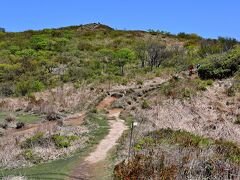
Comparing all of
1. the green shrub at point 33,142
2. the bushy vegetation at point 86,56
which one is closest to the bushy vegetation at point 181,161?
the green shrub at point 33,142

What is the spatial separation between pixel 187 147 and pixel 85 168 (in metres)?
3.39

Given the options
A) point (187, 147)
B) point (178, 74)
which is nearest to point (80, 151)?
point (187, 147)

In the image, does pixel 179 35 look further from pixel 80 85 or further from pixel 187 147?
pixel 187 147

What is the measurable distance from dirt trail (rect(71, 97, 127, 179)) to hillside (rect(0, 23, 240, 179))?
0.12 ft

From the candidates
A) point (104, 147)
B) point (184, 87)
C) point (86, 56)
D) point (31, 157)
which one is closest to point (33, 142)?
point (31, 157)

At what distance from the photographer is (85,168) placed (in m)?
15.4

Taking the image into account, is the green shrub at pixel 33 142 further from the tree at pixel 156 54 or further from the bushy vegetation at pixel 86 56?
the tree at pixel 156 54

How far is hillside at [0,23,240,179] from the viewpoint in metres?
14.4

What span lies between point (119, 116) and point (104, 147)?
27.8 ft

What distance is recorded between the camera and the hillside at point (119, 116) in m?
14.4

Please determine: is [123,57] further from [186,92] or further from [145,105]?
[145,105]

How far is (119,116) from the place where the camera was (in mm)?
26969

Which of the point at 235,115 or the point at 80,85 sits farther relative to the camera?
the point at 80,85

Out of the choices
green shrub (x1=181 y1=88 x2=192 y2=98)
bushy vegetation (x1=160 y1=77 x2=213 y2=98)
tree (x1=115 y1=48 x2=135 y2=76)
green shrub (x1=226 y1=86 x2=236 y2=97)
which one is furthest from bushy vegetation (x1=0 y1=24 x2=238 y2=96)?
green shrub (x1=181 y1=88 x2=192 y2=98)
